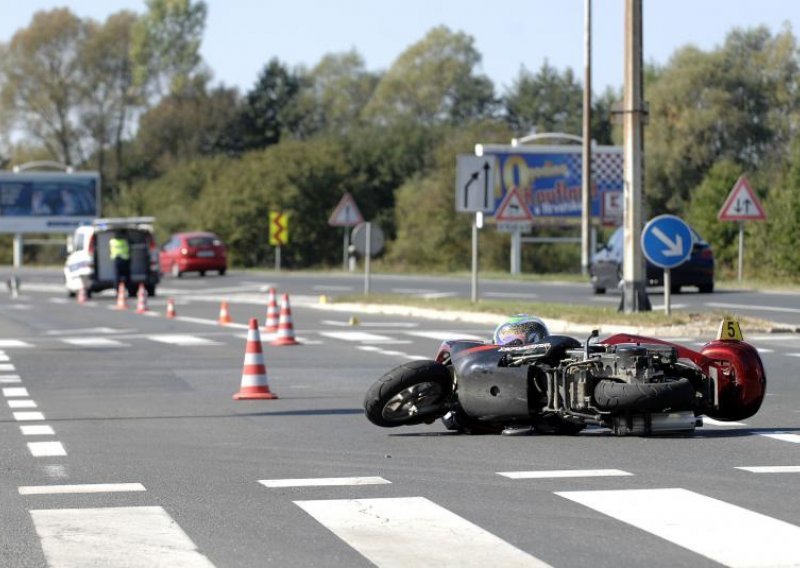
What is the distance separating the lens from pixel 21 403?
15.4 meters

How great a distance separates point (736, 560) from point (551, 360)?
16.0 ft

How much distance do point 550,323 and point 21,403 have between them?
12.9 meters

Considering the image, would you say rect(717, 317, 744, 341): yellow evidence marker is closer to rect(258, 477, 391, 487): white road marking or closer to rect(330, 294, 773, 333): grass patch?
rect(258, 477, 391, 487): white road marking

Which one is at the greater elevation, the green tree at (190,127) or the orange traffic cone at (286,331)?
the green tree at (190,127)

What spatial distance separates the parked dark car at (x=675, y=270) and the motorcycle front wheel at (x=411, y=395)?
25.5 metres

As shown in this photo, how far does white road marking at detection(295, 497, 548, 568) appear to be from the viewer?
24.6ft

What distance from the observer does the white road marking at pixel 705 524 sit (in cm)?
754


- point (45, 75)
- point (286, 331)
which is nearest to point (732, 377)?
point (286, 331)

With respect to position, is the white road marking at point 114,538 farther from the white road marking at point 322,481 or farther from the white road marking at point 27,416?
the white road marking at point 27,416

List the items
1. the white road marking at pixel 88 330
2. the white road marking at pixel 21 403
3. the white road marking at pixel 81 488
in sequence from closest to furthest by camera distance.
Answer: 1. the white road marking at pixel 81 488
2. the white road marking at pixel 21 403
3. the white road marking at pixel 88 330

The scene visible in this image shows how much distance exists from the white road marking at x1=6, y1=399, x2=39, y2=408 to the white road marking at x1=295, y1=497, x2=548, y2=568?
6.52m

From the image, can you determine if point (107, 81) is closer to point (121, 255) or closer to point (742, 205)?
point (121, 255)

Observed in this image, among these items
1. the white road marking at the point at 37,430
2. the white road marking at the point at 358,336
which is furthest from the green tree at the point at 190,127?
the white road marking at the point at 37,430

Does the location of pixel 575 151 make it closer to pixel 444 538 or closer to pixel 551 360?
pixel 551 360
